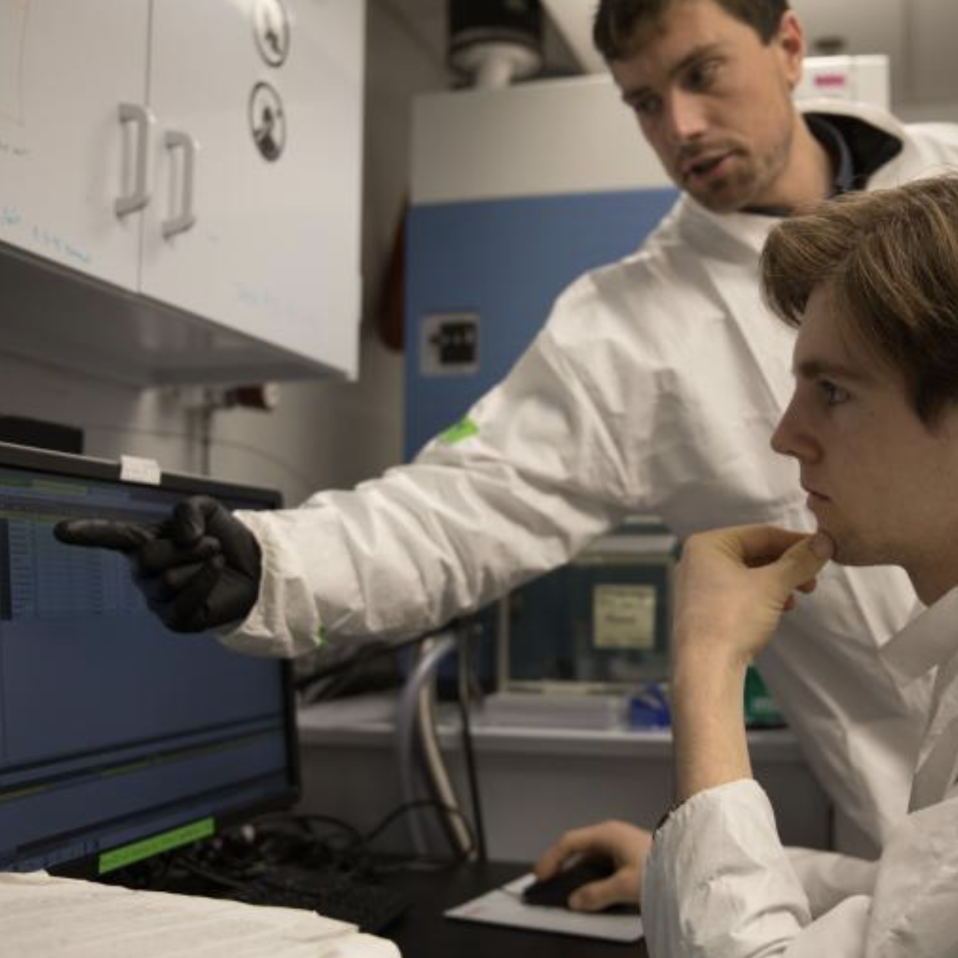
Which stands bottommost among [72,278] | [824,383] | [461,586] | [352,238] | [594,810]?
[594,810]

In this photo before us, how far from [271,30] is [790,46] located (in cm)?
66

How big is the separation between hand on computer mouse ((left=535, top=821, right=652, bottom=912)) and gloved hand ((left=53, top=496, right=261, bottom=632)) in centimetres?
49

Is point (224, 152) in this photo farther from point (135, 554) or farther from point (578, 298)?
point (135, 554)

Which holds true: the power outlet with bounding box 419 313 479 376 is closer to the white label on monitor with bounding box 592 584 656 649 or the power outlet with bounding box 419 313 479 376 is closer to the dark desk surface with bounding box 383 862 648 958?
the white label on monitor with bounding box 592 584 656 649

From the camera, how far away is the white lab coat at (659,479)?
4.29ft

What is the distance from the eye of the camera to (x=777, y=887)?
0.80m

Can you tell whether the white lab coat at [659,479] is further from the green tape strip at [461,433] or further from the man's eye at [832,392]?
the man's eye at [832,392]

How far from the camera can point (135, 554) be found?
0.99m

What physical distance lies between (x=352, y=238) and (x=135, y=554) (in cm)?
90

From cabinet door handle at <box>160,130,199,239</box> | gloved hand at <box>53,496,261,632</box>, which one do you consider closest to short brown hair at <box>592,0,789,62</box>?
cabinet door handle at <box>160,130,199,239</box>

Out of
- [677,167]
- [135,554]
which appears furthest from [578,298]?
[135,554]

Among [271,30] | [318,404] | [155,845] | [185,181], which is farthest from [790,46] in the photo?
[318,404]

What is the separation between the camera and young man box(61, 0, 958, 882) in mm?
1338

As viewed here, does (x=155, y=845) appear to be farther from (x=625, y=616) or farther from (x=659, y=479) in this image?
(x=625, y=616)
